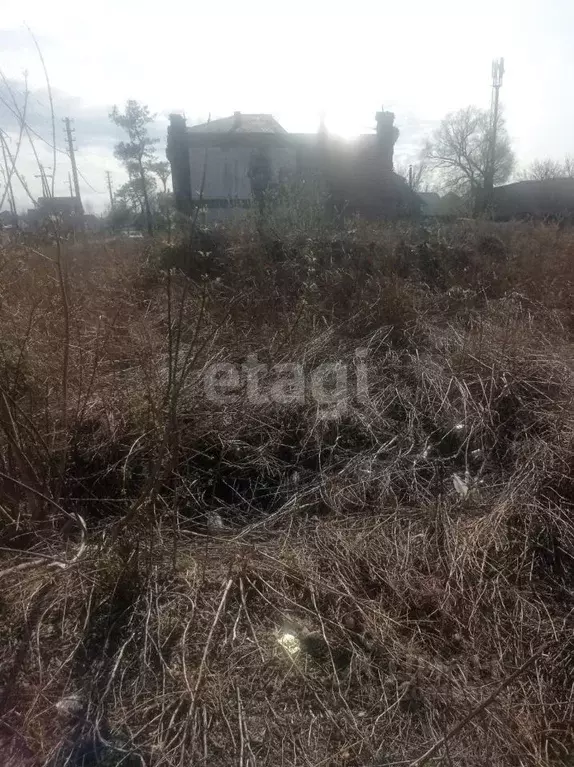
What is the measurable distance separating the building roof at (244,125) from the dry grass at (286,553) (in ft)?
55.4

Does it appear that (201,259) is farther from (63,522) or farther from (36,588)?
(36,588)

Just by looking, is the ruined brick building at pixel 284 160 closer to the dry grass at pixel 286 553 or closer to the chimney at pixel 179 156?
the chimney at pixel 179 156

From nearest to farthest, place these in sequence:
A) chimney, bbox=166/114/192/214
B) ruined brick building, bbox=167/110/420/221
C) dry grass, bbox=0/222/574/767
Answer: dry grass, bbox=0/222/574/767 → ruined brick building, bbox=167/110/420/221 → chimney, bbox=166/114/192/214

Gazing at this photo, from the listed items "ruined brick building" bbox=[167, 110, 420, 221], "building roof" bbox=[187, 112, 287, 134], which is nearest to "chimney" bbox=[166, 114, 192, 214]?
"ruined brick building" bbox=[167, 110, 420, 221]

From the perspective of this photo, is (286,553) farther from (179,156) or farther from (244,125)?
(244,125)

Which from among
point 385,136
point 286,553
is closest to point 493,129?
point 385,136

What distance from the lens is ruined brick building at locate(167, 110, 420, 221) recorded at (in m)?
18.4

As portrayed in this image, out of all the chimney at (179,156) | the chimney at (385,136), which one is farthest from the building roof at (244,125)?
the chimney at (385,136)

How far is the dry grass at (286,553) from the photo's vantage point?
1.58 meters

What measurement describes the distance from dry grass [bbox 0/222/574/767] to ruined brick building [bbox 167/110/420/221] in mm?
15329

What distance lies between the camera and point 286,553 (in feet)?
7.37

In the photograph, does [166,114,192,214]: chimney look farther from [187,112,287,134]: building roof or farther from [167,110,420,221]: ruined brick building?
[187,112,287,134]: building roof

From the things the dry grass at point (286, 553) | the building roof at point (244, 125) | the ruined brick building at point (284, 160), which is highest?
the building roof at point (244, 125)

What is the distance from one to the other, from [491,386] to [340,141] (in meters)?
18.8
